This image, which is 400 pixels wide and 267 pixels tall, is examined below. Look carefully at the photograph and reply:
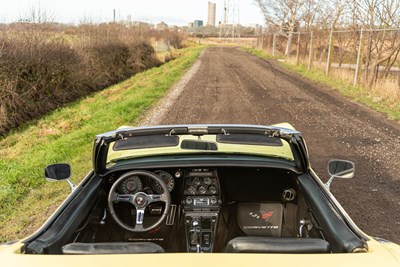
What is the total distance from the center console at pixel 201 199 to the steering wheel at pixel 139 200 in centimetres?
38

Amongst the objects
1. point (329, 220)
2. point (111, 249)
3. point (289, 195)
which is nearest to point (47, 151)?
point (289, 195)

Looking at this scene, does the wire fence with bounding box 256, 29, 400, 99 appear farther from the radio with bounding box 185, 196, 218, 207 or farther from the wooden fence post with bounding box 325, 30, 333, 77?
the radio with bounding box 185, 196, 218, 207

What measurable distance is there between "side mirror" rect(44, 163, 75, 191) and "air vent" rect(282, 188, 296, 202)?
5.59ft

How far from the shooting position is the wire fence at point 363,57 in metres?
14.8

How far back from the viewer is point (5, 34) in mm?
12625

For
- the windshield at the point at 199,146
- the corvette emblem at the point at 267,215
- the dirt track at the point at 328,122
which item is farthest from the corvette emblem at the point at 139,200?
the dirt track at the point at 328,122

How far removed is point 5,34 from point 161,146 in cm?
1140

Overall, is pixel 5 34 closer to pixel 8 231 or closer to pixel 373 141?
pixel 8 231

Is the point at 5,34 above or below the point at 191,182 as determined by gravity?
above

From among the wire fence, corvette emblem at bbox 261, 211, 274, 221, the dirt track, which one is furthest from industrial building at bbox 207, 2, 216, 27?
corvette emblem at bbox 261, 211, 274, 221

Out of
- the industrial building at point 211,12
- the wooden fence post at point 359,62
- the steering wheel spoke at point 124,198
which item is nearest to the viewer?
the steering wheel spoke at point 124,198

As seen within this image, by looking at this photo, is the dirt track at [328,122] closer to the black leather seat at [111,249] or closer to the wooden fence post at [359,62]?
the wooden fence post at [359,62]

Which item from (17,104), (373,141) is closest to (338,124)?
(373,141)

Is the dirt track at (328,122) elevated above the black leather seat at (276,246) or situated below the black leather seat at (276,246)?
below
